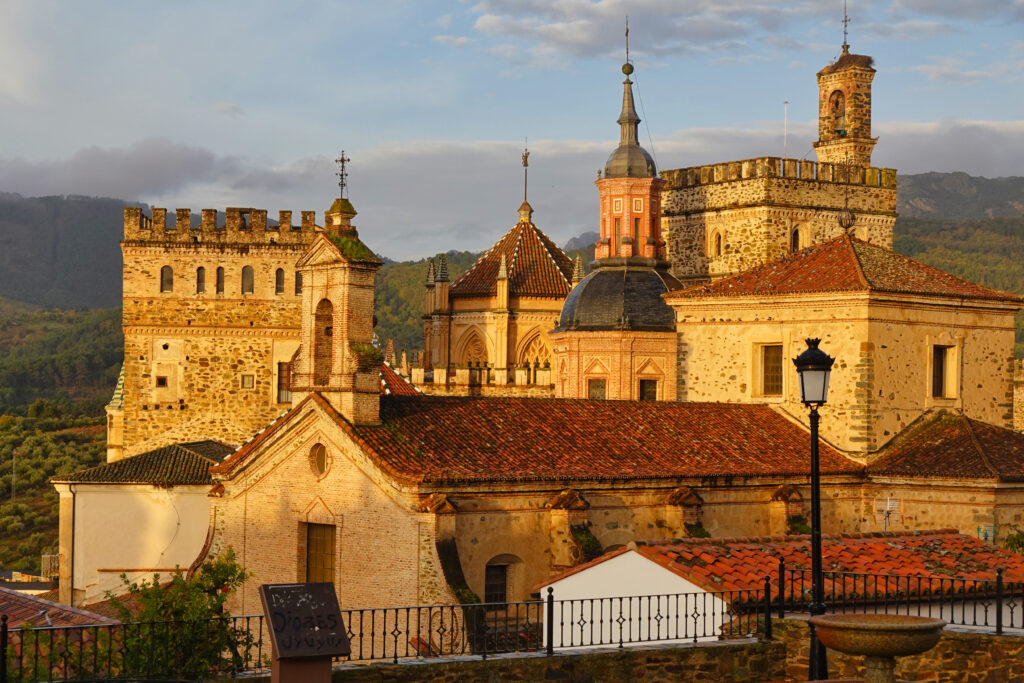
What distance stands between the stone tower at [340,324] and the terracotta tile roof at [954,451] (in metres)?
11.4

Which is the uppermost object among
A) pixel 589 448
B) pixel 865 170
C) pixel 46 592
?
pixel 865 170

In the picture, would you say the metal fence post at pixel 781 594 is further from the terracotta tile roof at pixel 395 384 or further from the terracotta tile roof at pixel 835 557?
the terracotta tile roof at pixel 395 384

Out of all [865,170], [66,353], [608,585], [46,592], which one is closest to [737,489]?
[608,585]

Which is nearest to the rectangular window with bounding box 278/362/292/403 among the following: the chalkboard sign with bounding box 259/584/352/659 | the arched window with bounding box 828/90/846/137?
the arched window with bounding box 828/90/846/137

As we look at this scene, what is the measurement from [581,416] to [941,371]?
29.4 ft

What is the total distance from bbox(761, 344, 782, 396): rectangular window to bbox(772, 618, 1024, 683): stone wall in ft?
52.2

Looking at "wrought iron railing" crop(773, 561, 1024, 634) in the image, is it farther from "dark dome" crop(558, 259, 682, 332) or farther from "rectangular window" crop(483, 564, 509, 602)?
"dark dome" crop(558, 259, 682, 332)

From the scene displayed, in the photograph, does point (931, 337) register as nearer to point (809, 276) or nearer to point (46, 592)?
point (809, 276)

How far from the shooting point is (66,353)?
116m

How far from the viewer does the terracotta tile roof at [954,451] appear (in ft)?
105

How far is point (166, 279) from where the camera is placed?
55.4 metres

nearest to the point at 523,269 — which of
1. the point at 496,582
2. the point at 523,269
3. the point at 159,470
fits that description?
the point at 523,269

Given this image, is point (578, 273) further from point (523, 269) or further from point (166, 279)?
point (166, 279)

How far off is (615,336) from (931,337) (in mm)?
10534
